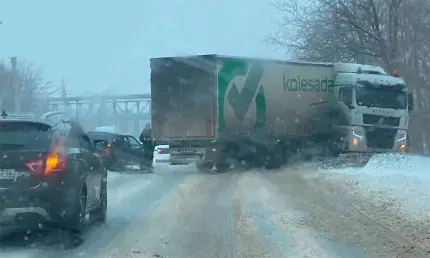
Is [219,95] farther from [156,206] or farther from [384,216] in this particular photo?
[384,216]

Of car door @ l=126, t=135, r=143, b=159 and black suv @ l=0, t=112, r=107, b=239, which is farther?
car door @ l=126, t=135, r=143, b=159

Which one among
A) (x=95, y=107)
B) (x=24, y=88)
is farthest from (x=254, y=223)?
(x=24, y=88)

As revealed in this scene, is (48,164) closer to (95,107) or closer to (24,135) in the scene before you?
(24,135)

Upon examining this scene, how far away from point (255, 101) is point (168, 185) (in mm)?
6828

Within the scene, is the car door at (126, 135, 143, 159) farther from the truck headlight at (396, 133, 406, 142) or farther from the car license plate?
the car license plate

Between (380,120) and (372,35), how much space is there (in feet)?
28.5

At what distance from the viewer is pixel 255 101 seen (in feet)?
82.6

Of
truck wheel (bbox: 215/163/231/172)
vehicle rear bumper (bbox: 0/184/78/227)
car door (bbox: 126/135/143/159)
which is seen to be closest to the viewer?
vehicle rear bumper (bbox: 0/184/78/227)

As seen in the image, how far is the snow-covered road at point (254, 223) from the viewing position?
9180 millimetres

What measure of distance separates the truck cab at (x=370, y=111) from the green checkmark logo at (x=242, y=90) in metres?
3.09

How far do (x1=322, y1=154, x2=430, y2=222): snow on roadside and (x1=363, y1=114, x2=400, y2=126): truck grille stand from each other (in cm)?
401

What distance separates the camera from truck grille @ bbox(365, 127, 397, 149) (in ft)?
86.3

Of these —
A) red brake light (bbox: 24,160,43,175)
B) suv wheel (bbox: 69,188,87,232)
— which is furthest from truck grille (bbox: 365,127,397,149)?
red brake light (bbox: 24,160,43,175)

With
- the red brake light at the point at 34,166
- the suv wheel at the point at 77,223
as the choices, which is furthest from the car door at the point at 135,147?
the red brake light at the point at 34,166
